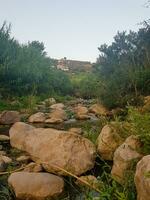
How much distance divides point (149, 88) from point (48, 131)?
5.21 metres

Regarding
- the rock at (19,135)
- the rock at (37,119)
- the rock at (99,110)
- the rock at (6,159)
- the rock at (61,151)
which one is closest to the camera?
the rock at (61,151)

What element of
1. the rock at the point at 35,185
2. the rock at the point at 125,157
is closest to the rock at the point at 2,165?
the rock at the point at 35,185

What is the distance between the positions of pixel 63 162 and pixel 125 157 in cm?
104

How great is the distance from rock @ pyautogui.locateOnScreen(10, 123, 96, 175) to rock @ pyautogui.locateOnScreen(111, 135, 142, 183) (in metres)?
0.70

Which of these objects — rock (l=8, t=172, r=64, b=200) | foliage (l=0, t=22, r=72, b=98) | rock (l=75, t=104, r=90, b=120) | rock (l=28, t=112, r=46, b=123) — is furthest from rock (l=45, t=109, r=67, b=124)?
rock (l=8, t=172, r=64, b=200)

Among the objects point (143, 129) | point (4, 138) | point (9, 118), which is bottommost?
point (4, 138)

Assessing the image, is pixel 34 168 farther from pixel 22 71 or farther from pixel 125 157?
pixel 22 71

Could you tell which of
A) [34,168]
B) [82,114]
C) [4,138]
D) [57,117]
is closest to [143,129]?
[34,168]

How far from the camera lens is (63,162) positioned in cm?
493

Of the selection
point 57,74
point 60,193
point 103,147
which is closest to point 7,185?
point 60,193

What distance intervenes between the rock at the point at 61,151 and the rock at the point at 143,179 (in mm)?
1503

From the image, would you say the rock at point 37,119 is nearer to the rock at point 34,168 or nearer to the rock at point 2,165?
the rock at point 2,165

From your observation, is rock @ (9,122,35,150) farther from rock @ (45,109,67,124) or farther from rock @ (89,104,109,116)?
rock @ (89,104,109,116)

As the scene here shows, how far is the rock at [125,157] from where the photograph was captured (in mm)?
4164
